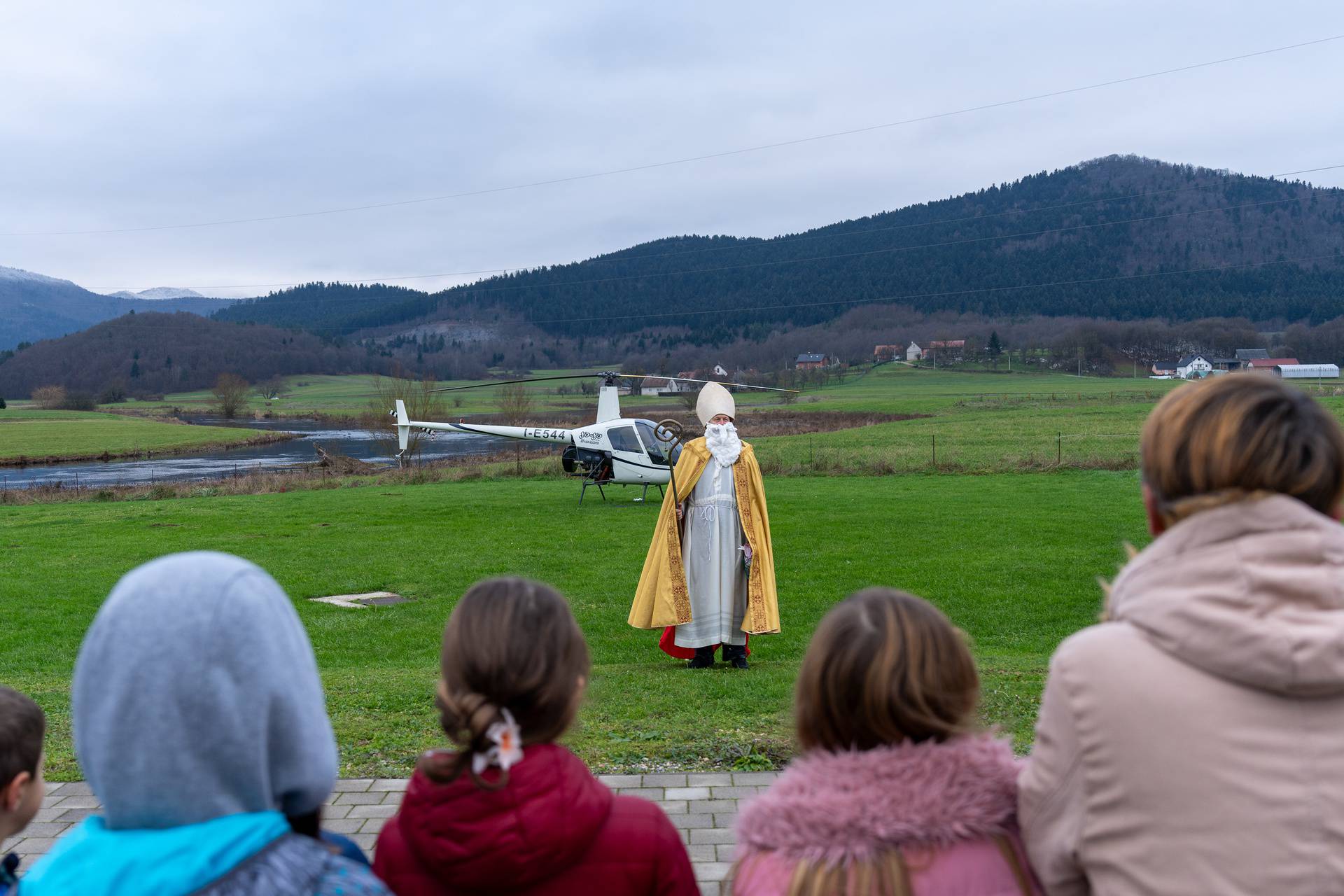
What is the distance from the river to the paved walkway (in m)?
33.1

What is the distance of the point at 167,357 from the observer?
14000 cm

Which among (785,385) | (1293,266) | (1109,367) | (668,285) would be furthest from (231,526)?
(1293,266)

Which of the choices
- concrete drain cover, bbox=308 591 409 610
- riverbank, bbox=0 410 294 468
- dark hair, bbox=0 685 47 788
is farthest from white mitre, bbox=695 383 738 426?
riverbank, bbox=0 410 294 468

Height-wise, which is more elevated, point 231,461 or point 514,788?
point 514,788

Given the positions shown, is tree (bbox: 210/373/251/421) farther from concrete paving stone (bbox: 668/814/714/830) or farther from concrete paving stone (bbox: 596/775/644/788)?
concrete paving stone (bbox: 668/814/714/830)

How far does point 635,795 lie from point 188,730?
8.71 ft

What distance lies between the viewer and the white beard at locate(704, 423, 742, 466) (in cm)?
839

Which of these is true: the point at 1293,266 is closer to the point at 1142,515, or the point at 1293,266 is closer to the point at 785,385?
the point at 785,385

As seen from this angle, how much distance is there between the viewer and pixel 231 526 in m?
20.4

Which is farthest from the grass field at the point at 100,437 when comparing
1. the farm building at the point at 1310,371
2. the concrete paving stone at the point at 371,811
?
the farm building at the point at 1310,371

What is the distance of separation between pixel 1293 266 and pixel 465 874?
182192 millimetres

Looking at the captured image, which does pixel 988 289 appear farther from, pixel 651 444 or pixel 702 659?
pixel 702 659

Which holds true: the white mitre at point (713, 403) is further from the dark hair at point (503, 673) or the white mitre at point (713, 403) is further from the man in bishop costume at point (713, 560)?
the dark hair at point (503, 673)

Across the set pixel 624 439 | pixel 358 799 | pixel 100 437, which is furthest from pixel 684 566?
pixel 100 437
